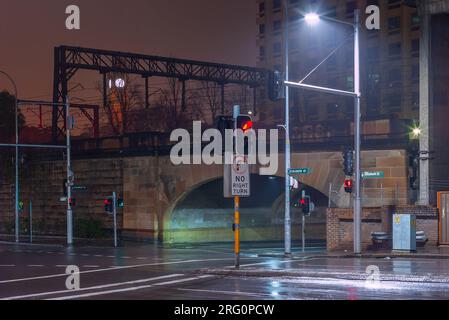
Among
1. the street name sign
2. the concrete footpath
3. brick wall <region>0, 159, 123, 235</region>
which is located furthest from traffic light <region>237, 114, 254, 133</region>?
brick wall <region>0, 159, 123, 235</region>

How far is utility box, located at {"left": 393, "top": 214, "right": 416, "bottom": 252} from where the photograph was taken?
27109 mm

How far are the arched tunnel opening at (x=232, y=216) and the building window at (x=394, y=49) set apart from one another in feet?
106

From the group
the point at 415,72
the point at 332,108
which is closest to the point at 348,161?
the point at 415,72

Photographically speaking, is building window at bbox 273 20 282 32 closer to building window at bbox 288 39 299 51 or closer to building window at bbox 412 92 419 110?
building window at bbox 288 39 299 51

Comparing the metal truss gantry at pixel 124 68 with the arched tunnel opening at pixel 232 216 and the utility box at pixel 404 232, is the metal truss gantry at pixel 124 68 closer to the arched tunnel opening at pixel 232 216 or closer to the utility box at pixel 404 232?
the arched tunnel opening at pixel 232 216

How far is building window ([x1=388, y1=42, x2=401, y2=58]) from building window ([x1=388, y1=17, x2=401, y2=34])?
1624mm

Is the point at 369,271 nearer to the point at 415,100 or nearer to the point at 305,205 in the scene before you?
the point at 305,205

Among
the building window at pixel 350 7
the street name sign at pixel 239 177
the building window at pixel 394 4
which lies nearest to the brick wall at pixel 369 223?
the street name sign at pixel 239 177

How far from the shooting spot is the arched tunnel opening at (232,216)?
47.0 meters

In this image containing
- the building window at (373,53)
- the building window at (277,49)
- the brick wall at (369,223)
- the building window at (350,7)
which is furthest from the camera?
the building window at (277,49)

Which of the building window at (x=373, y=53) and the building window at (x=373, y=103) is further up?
the building window at (x=373, y=53)

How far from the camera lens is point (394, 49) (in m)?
85.7

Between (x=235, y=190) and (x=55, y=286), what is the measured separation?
19.6 feet
